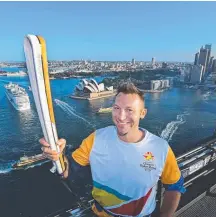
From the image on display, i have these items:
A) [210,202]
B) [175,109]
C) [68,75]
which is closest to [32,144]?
[210,202]

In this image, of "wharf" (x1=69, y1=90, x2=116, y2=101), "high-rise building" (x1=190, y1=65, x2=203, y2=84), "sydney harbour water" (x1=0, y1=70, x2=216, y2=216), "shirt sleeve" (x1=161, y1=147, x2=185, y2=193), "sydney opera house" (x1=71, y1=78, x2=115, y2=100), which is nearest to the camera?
"shirt sleeve" (x1=161, y1=147, x2=185, y2=193)

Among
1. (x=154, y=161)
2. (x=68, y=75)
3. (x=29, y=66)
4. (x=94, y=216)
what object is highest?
(x=29, y=66)

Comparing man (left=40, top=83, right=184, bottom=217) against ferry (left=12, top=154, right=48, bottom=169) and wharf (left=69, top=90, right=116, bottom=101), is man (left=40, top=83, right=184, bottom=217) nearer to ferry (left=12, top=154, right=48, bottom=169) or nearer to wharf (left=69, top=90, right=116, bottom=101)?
ferry (left=12, top=154, right=48, bottom=169)

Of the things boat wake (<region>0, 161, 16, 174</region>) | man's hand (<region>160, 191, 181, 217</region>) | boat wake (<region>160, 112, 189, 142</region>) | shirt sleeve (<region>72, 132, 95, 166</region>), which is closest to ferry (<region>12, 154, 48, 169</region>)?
boat wake (<region>0, 161, 16, 174</region>)

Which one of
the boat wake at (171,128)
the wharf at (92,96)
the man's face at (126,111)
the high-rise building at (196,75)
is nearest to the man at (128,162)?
the man's face at (126,111)

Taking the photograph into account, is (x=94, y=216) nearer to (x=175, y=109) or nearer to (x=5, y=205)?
(x=5, y=205)

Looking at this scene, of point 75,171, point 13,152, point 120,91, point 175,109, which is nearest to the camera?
point 120,91

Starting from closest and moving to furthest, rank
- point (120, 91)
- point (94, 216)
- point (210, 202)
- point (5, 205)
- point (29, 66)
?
point (29, 66) → point (120, 91) → point (94, 216) → point (210, 202) → point (5, 205)
